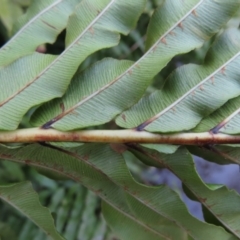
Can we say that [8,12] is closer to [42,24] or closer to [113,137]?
[42,24]

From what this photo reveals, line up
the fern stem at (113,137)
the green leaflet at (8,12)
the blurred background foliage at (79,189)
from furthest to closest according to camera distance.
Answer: the blurred background foliage at (79,189)
the green leaflet at (8,12)
the fern stem at (113,137)

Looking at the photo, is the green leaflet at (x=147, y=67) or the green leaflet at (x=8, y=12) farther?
the green leaflet at (x=8, y=12)

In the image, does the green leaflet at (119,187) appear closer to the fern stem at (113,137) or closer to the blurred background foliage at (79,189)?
the fern stem at (113,137)

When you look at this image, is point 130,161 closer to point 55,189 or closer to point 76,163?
point 55,189

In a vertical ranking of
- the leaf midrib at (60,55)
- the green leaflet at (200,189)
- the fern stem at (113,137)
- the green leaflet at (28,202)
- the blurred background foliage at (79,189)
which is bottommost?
the blurred background foliage at (79,189)

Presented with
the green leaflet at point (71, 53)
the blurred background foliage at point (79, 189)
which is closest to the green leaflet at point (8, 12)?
the blurred background foliage at point (79, 189)

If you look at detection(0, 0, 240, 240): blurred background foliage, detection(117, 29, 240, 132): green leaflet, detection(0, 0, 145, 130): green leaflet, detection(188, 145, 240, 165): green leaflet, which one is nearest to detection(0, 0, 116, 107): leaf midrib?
detection(0, 0, 145, 130): green leaflet

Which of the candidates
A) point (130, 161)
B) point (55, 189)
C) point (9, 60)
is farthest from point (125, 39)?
point (9, 60)
